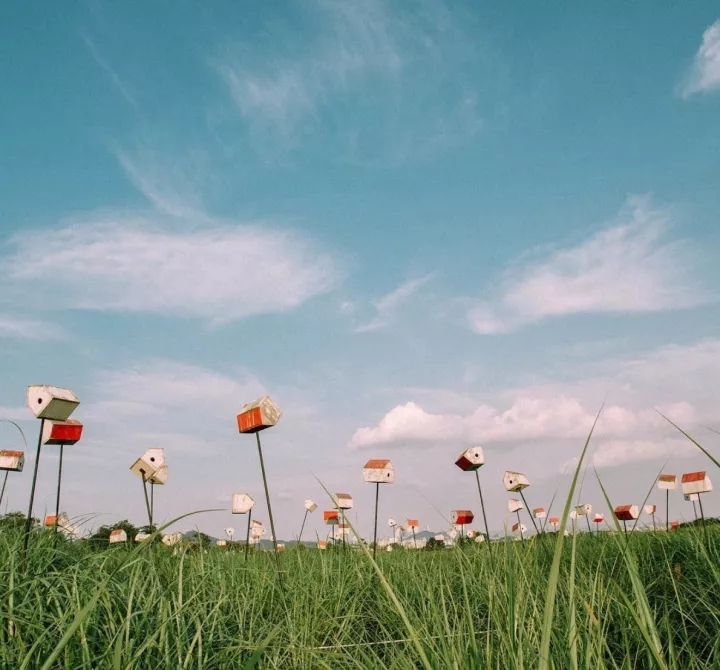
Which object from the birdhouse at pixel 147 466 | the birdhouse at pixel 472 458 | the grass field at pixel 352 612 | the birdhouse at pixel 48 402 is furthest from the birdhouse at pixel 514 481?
the birdhouse at pixel 48 402

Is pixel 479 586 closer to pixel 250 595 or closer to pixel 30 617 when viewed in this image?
pixel 250 595

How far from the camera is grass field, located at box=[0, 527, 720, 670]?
2236 millimetres

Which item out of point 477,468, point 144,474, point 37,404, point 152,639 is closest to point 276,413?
point 144,474

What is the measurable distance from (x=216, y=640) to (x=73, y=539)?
3.61m

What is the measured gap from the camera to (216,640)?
338 cm

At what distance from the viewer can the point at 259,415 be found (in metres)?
5.91

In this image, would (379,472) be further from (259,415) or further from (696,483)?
(696,483)

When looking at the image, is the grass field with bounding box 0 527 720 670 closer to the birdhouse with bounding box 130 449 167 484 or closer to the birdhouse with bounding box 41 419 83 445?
the birdhouse with bounding box 130 449 167 484

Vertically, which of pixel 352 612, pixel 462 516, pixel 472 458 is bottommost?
pixel 352 612

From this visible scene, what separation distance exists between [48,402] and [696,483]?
399 inches

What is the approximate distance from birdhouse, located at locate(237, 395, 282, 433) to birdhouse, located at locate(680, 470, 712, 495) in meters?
8.09

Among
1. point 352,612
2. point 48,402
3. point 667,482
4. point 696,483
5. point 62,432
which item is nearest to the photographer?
point 352,612

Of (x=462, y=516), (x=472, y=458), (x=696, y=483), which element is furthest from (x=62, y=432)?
(x=696, y=483)

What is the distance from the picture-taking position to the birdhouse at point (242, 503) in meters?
9.32
